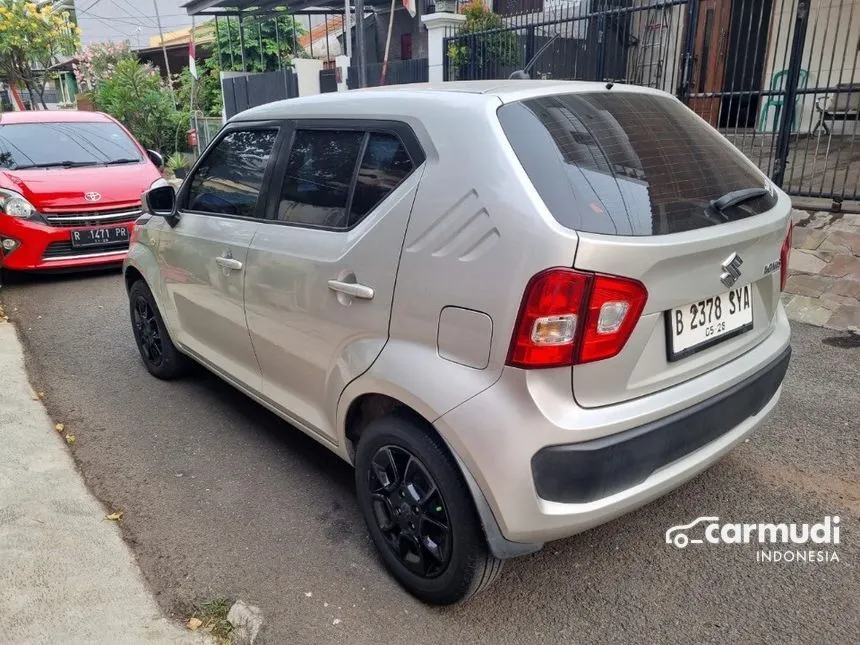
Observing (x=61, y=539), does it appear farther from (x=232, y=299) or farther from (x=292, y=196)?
(x=292, y=196)

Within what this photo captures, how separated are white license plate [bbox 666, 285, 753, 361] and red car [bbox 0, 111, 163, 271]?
631 centimetres

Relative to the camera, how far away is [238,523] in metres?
2.96

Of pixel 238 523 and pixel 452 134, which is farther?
pixel 238 523

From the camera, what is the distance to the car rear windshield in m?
2.03

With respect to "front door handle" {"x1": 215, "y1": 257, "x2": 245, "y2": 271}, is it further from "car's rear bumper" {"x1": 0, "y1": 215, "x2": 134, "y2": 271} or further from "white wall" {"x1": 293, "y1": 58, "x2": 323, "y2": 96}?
"white wall" {"x1": 293, "y1": 58, "x2": 323, "y2": 96}

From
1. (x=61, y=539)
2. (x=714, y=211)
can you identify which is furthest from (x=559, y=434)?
(x=61, y=539)

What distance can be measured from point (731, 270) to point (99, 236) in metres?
6.48

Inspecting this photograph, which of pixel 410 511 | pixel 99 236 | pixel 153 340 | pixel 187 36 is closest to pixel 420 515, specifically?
pixel 410 511

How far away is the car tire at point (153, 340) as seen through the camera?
4320 mm

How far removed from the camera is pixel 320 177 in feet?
9.17

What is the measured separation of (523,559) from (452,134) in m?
1.63

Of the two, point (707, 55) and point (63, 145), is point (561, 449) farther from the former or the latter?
point (707, 55)

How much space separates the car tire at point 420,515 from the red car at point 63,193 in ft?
18.2

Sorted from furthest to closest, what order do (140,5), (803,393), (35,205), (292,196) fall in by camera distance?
(140,5) < (35,205) < (803,393) < (292,196)
